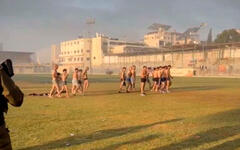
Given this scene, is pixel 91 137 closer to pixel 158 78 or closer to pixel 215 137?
pixel 215 137

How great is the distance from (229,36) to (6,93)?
13493cm

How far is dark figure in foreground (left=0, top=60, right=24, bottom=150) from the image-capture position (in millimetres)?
3420

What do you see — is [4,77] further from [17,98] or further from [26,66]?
[26,66]

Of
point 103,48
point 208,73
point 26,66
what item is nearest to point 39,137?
→ point 208,73

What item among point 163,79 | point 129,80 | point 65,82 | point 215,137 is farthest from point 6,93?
point 129,80

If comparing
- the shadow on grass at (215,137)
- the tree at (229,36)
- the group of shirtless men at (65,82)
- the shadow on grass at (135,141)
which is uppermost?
the tree at (229,36)

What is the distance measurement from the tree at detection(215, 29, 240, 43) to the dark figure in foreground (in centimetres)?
13243

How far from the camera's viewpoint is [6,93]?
11.3 feet

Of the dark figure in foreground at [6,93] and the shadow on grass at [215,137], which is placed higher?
the dark figure in foreground at [6,93]

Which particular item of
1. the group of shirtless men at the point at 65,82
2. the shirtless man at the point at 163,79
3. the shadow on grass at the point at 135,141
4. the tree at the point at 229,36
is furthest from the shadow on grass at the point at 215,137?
the tree at the point at 229,36

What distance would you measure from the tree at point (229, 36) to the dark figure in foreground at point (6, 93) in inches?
5214

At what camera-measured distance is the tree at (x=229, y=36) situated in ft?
420

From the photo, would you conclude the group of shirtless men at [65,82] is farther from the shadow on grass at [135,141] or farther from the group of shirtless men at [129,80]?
the shadow on grass at [135,141]

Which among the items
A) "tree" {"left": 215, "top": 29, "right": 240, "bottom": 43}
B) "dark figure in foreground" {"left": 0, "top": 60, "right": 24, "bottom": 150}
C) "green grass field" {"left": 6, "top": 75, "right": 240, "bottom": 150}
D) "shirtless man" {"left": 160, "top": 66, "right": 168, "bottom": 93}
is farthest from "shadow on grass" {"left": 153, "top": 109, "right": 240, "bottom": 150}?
"tree" {"left": 215, "top": 29, "right": 240, "bottom": 43}
